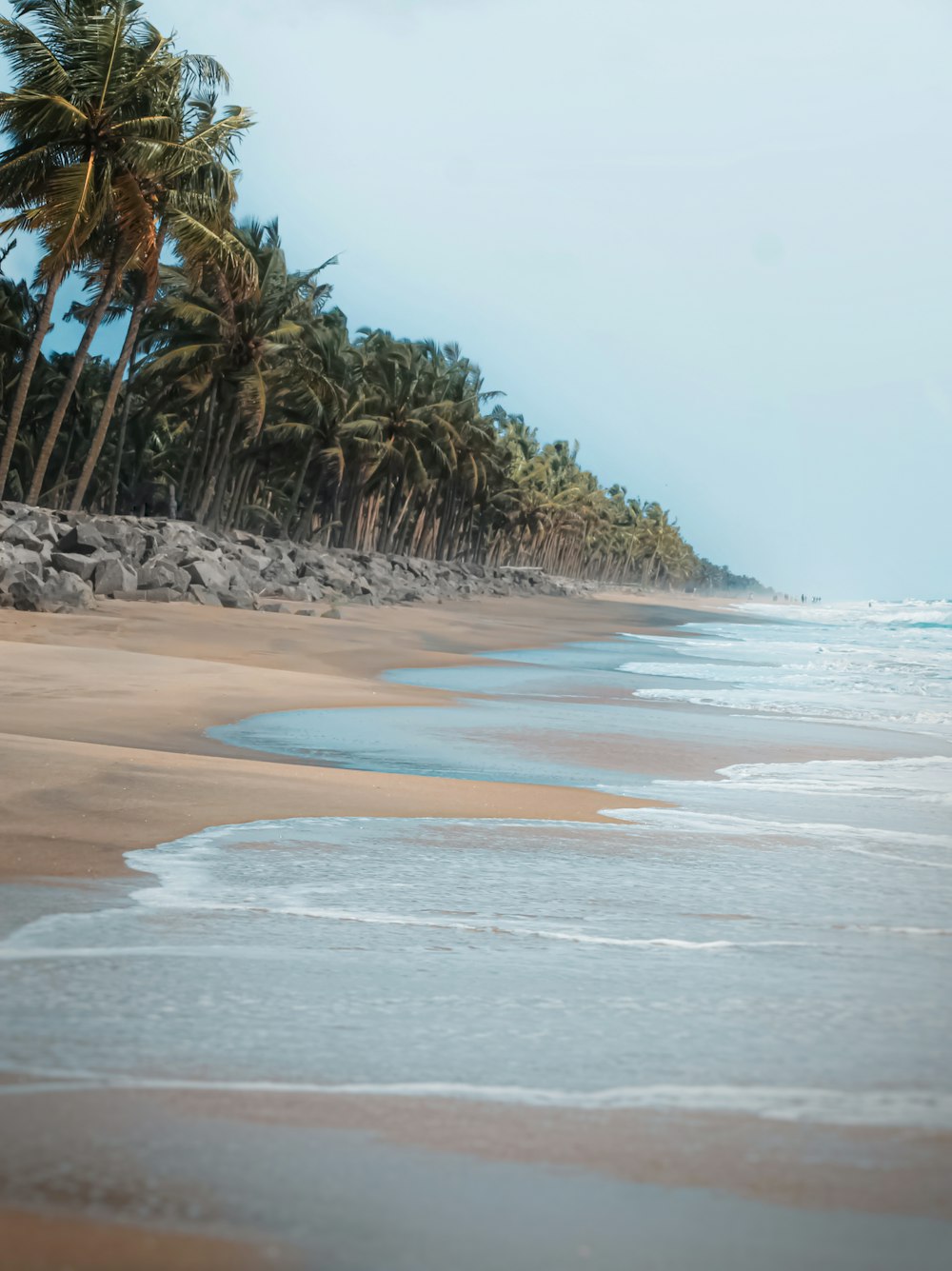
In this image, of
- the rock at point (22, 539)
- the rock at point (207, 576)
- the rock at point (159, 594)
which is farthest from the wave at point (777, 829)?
the rock at point (207, 576)

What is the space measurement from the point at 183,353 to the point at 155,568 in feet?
52.6

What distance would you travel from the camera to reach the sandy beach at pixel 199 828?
1.92m

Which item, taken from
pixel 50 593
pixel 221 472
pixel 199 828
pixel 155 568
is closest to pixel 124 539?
pixel 155 568

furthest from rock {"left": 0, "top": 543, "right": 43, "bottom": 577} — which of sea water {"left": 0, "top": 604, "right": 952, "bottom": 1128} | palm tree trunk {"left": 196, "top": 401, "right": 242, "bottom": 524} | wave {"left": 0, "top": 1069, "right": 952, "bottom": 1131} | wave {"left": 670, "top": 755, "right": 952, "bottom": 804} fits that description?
palm tree trunk {"left": 196, "top": 401, "right": 242, "bottom": 524}

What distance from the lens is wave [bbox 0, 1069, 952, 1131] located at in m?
2.41

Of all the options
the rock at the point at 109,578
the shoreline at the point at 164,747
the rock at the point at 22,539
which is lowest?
the shoreline at the point at 164,747

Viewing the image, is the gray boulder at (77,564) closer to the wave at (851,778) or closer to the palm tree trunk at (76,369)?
the palm tree trunk at (76,369)

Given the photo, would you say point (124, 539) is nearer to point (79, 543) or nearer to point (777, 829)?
point (79, 543)

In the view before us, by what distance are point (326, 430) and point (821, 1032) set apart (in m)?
45.8

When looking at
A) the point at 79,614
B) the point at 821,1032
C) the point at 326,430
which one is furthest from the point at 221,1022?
the point at 326,430

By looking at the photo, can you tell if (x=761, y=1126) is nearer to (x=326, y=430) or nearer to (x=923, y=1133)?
(x=923, y=1133)

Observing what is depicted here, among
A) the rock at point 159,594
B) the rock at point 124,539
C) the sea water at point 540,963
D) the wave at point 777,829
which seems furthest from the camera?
the rock at point 124,539

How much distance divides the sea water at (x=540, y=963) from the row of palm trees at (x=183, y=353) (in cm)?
1894

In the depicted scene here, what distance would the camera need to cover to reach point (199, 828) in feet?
16.7
